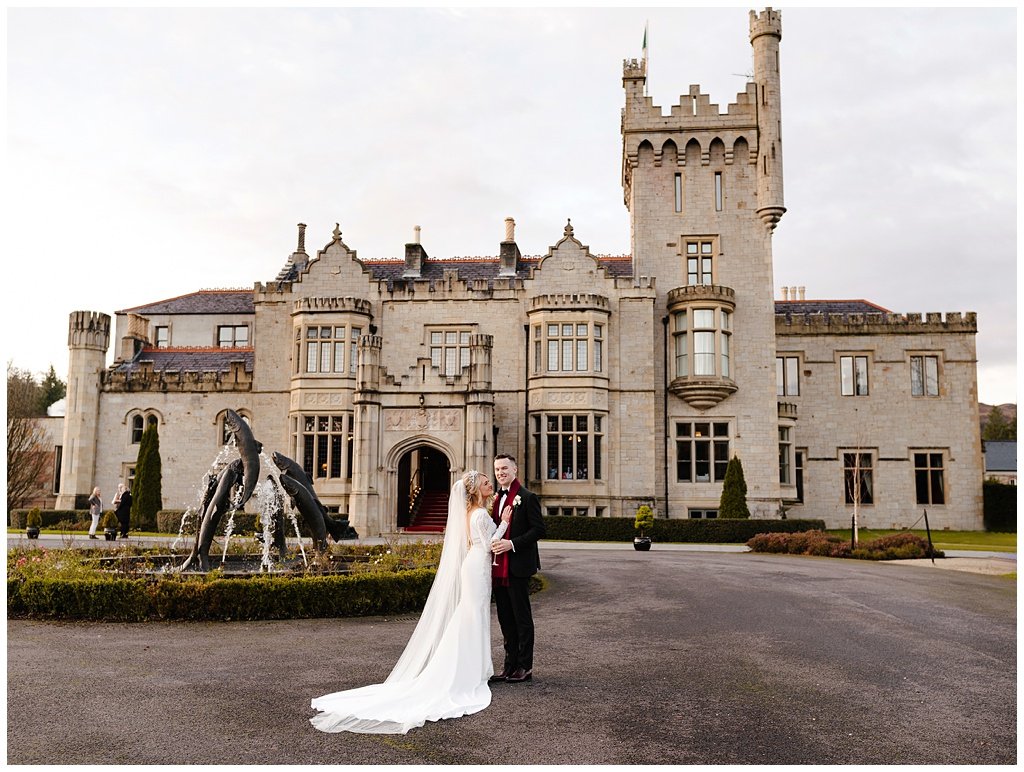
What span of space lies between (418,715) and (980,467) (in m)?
37.6

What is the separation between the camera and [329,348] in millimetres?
34375

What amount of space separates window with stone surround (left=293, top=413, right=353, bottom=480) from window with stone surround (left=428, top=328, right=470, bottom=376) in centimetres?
455

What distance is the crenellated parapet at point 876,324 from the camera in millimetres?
37594

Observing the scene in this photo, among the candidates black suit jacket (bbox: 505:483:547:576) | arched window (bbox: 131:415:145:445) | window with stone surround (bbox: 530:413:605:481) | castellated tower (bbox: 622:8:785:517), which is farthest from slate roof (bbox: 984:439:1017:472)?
black suit jacket (bbox: 505:483:547:576)

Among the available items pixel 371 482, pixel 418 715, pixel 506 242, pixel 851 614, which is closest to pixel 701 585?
pixel 851 614

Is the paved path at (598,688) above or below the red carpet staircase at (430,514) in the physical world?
below

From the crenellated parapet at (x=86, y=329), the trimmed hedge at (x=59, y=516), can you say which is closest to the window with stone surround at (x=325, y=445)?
the trimmed hedge at (x=59, y=516)

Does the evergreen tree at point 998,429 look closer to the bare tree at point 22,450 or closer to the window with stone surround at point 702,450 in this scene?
the window with stone surround at point 702,450

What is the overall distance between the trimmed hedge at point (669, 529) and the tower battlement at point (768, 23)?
20.7 m

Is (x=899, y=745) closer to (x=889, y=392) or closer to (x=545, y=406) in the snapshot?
(x=545, y=406)

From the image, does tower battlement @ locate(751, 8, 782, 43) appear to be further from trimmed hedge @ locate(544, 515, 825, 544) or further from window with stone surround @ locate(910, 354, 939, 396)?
trimmed hedge @ locate(544, 515, 825, 544)

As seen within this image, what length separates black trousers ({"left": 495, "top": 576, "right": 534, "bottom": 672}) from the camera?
8266 millimetres

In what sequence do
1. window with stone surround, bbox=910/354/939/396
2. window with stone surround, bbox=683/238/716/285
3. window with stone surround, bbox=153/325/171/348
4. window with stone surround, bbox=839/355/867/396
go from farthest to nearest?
1. window with stone surround, bbox=153/325/171/348
2. window with stone surround, bbox=839/355/867/396
3. window with stone surround, bbox=910/354/939/396
4. window with stone surround, bbox=683/238/716/285

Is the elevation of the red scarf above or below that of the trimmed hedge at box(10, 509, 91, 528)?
above
